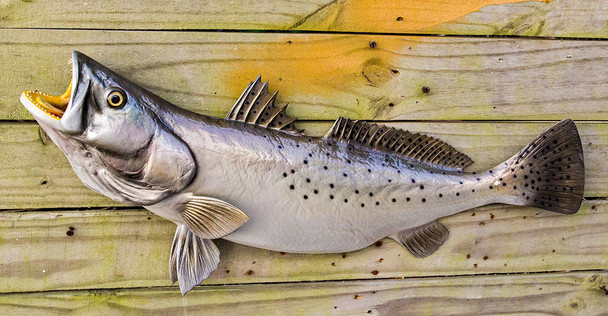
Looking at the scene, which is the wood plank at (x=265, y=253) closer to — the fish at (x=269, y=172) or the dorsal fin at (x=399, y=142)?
the fish at (x=269, y=172)

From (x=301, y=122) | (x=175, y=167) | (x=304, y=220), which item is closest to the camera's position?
(x=175, y=167)

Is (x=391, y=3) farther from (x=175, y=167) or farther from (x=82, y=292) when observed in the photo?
(x=82, y=292)

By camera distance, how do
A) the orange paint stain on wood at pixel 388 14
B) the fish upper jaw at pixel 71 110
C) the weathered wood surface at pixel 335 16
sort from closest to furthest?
1. the fish upper jaw at pixel 71 110
2. the weathered wood surface at pixel 335 16
3. the orange paint stain on wood at pixel 388 14

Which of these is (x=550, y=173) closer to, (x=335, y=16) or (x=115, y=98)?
(x=335, y=16)

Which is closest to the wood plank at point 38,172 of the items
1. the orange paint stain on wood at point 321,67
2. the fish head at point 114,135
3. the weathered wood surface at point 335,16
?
the orange paint stain on wood at point 321,67

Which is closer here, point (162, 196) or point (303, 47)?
point (162, 196)

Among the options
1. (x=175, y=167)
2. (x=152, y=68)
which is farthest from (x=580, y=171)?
(x=152, y=68)

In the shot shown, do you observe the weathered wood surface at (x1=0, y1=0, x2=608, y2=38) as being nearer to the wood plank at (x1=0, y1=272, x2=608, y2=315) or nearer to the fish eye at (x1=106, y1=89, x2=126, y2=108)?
the fish eye at (x1=106, y1=89, x2=126, y2=108)

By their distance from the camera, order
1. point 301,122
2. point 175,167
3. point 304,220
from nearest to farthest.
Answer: point 175,167 < point 304,220 < point 301,122
